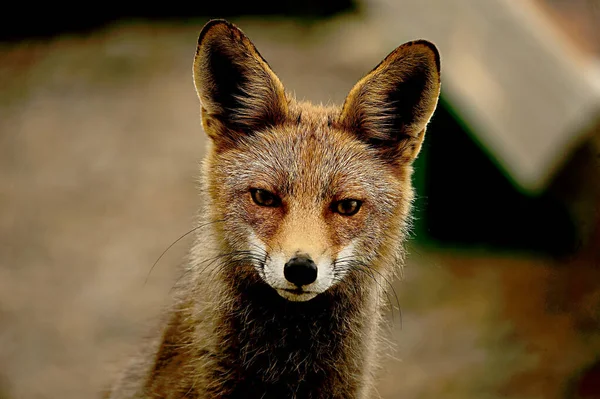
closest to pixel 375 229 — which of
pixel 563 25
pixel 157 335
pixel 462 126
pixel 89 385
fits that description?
pixel 157 335

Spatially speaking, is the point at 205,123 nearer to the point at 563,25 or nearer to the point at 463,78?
the point at 463,78

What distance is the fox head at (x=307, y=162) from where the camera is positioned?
367cm

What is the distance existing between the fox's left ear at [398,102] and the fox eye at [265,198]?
60cm

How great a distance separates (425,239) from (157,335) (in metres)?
7.03

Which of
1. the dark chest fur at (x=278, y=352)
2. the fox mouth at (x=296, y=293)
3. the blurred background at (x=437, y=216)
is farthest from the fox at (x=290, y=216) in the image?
the blurred background at (x=437, y=216)

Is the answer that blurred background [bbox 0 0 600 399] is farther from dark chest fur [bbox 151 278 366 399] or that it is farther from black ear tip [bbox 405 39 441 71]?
black ear tip [bbox 405 39 441 71]

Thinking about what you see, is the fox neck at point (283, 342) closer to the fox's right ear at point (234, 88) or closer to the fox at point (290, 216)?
the fox at point (290, 216)

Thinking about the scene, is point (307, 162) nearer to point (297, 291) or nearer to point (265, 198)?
point (265, 198)

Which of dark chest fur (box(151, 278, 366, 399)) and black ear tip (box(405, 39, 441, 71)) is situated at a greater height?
black ear tip (box(405, 39, 441, 71))

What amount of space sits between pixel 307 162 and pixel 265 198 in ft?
0.88

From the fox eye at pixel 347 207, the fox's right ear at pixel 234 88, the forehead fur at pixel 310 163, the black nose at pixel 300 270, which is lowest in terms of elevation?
the black nose at pixel 300 270

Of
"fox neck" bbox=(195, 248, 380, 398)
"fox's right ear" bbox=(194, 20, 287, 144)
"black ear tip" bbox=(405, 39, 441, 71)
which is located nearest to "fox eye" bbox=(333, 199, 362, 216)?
"fox neck" bbox=(195, 248, 380, 398)

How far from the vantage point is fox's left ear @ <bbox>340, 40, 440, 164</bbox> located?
3.75 metres

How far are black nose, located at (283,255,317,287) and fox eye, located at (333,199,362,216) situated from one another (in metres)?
0.40
